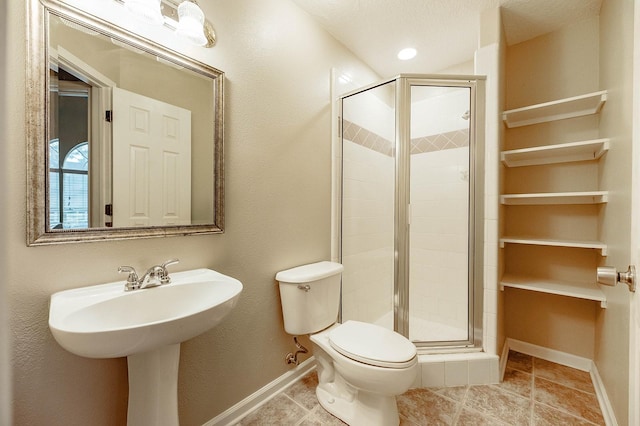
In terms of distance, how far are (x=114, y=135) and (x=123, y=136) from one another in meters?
0.03

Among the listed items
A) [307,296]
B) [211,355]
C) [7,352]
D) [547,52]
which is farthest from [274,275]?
[547,52]

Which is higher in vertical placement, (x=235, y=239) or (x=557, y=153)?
(x=557, y=153)

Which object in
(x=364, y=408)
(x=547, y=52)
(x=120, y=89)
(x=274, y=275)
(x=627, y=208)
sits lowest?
(x=364, y=408)

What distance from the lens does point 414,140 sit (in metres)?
1.90

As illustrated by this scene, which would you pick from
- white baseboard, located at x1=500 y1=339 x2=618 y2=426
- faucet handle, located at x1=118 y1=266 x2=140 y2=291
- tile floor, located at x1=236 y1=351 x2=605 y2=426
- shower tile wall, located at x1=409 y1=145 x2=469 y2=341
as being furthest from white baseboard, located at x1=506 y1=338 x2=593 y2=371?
faucet handle, located at x1=118 y1=266 x2=140 y2=291

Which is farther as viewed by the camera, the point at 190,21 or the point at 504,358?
the point at 504,358

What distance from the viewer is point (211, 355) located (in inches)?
51.0

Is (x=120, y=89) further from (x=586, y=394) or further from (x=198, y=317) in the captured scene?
(x=586, y=394)

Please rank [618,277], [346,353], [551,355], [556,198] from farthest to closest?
1. [551,355]
2. [556,198]
3. [346,353]
4. [618,277]

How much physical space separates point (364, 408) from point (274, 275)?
82cm

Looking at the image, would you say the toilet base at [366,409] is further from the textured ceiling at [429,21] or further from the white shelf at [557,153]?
the textured ceiling at [429,21]

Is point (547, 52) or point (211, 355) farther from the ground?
point (547, 52)

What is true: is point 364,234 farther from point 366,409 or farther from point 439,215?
point 366,409

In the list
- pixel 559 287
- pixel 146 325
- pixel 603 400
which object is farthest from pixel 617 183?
pixel 146 325
